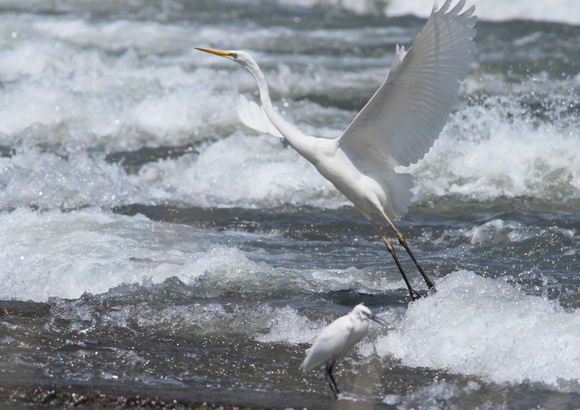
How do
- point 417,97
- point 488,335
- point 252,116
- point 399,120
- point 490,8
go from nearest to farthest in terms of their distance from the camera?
point 488,335 → point 417,97 → point 399,120 → point 252,116 → point 490,8

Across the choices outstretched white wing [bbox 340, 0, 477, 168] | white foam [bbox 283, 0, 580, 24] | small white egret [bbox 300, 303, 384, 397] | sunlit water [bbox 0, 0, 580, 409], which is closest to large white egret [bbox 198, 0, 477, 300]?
A: outstretched white wing [bbox 340, 0, 477, 168]

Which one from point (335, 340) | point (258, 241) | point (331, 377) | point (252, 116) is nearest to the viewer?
point (335, 340)

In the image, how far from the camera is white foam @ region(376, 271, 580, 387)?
12.3ft

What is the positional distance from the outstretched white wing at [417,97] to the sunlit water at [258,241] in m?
0.82

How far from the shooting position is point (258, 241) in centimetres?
612

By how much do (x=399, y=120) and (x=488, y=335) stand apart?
54.9 inches

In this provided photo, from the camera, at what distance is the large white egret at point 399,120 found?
433 centimetres

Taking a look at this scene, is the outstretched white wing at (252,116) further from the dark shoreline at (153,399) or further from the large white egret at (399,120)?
the dark shoreline at (153,399)

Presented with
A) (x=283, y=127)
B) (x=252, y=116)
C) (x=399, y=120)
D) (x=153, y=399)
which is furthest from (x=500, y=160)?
(x=153, y=399)

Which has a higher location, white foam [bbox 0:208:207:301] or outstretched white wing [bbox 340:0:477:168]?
outstretched white wing [bbox 340:0:477:168]

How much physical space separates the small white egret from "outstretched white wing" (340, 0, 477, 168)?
150cm

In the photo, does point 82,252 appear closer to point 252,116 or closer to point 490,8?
point 252,116

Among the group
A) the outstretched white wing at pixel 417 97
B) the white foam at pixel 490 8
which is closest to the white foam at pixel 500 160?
the outstretched white wing at pixel 417 97

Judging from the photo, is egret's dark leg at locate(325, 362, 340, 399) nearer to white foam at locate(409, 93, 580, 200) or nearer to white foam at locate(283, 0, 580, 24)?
white foam at locate(409, 93, 580, 200)
